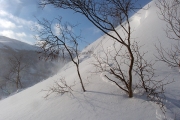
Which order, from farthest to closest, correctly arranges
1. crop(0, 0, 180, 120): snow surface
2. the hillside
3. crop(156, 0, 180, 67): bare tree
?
the hillside, crop(156, 0, 180, 67): bare tree, crop(0, 0, 180, 120): snow surface

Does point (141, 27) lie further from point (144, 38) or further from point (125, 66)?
point (125, 66)

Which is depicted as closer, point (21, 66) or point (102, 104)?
point (102, 104)

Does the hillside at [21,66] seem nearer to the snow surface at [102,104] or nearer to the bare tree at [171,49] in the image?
the snow surface at [102,104]

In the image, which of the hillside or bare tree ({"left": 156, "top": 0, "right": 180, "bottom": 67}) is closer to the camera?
bare tree ({"left": 156, "top": 0, "right": 180, "bottom": 67})

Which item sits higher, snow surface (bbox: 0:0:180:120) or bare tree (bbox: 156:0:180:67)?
bare tree (bbox: 156:0:180:67)

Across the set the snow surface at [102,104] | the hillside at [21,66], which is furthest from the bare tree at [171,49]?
the hillside at [21,66]

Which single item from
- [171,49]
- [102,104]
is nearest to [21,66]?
[102,104]

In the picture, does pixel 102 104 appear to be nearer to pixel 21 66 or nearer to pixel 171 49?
pixel 171 49

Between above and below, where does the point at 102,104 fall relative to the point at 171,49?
below

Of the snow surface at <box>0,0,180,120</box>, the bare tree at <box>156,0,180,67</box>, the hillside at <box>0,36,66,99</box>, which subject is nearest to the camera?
the snow surface at <box>0,0,180,120</box>

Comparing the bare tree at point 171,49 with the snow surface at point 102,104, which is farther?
the bare tree at point 171,49

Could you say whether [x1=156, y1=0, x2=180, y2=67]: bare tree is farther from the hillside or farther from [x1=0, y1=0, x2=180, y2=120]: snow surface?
the hillside

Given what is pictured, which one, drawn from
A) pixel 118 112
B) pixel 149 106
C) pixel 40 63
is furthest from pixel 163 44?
pixel 40 63

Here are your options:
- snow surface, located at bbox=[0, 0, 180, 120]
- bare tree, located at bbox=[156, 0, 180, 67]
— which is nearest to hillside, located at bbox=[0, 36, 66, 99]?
snow surface, located at bbox=[0, 0, 180, 120]
